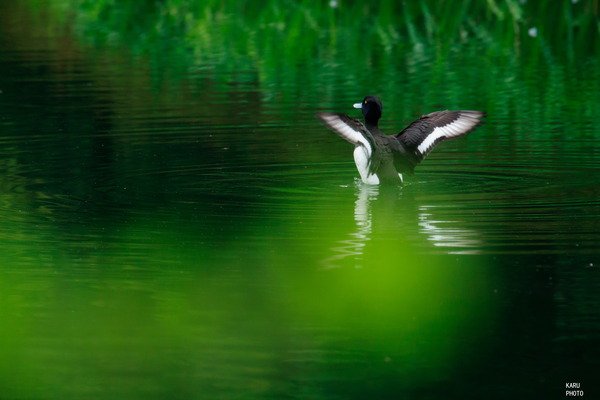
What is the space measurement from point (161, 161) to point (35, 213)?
9.02 feet

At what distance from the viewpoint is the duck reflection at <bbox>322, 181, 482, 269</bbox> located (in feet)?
31.2

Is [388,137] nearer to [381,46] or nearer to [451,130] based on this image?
[451,130]

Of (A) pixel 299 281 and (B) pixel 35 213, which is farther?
(B) pixel 35 213

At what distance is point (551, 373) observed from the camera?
678 centimetres

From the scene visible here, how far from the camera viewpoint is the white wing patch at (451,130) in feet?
41.4

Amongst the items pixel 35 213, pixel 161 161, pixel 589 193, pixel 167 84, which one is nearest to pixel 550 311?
pixel 589 193

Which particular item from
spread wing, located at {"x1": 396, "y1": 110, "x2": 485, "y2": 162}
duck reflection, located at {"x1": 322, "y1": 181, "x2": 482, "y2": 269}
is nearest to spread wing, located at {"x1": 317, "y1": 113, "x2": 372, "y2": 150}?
duck reflection, located at {"x1": 322, "y1": 181, "x2": 482, "y2": 269}

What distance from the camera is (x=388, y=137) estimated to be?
1230cm

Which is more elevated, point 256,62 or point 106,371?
point 256,62

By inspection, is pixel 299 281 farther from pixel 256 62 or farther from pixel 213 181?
pixel 256 62

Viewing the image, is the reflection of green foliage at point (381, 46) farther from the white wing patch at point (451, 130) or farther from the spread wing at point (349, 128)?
the spread wing at point (349, 128)

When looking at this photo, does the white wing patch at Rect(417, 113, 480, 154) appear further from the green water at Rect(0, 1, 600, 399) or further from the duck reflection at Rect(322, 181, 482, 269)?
the duck reflection at Rect(322, 181, 482, 269)

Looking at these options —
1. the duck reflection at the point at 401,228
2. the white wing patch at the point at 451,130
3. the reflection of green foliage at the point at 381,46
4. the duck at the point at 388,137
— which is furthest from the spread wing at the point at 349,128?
the reflection of green foliage at the point at 381,46

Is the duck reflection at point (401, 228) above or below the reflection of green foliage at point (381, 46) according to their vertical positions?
below
